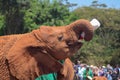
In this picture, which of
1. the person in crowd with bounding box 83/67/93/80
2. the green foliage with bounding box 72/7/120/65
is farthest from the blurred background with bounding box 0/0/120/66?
the person in crowd with bounding box 83/67/93/80

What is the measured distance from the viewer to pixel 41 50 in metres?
5.15

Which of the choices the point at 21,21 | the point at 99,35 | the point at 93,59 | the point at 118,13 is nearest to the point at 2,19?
the point at 21,21

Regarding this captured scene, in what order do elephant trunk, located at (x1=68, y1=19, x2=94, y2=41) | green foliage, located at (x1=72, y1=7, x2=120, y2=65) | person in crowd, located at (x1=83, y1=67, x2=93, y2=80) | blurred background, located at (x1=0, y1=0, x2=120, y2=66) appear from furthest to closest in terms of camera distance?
1. green foliage, located at (x1=72, y1=7, x2=120, y2=65)
2. blurred background, located at (x1=0, y1=0, x2=120, y2=66)
3. person in crowd, located at (x1=83, y1=67, x2=93, y2=80)
4. elephant trunk, located at (x1=68, y1=19, x2=94, y2=41)

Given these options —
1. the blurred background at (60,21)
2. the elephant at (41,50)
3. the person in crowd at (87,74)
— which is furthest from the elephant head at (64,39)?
the blurred background at (60,21)

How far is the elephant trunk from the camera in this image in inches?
198

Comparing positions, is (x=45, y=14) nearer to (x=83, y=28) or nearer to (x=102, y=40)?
(x=102, y=40)

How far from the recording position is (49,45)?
5.14 m

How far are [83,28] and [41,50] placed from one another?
1.74ft

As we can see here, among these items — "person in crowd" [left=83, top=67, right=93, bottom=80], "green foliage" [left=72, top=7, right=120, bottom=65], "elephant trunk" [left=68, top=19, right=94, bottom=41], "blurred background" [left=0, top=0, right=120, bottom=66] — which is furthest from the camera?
"green foliage" [left=72, top=7, right=120, bottom=65]

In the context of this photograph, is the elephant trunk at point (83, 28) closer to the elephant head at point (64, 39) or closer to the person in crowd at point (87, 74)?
the elephant head at point (64, 39)

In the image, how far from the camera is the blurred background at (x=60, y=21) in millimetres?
24547

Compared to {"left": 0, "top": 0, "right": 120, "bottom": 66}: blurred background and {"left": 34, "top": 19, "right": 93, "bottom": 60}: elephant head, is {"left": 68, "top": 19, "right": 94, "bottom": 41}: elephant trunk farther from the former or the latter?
{"left": 0, "top": 0, "right": 120, "bottom": 66}: blurred background

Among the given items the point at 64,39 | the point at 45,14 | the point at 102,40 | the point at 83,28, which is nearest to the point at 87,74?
the point at 64,39

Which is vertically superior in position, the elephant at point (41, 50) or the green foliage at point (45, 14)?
the elephant at point (41, 50)
